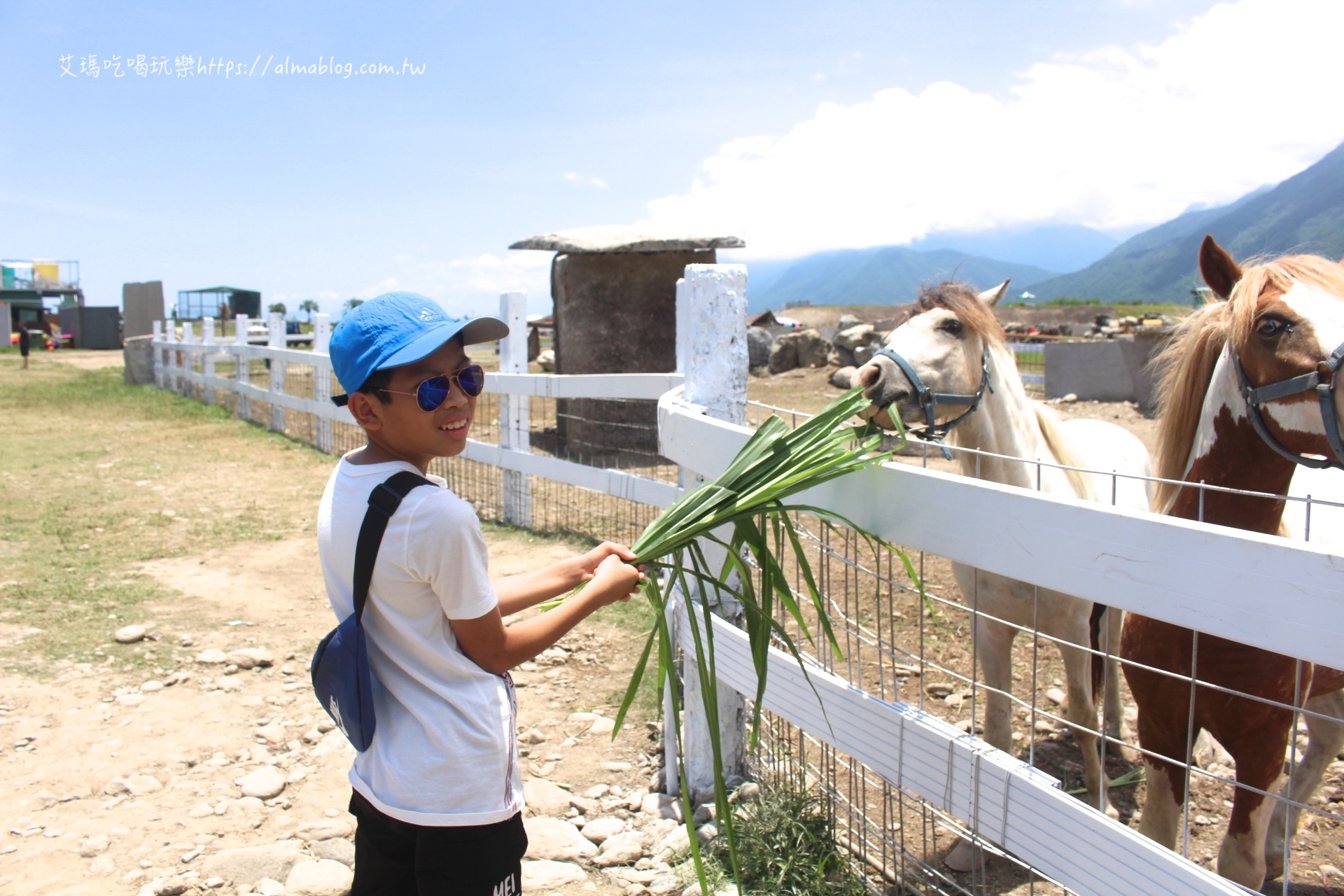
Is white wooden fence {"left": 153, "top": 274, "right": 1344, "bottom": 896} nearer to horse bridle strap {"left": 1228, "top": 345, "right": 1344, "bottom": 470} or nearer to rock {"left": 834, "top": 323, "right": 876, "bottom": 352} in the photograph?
horse bridle strap {"left": 1228, "top": 345, "right": 1344, "bottom": 470}

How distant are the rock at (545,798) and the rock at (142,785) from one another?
131cm

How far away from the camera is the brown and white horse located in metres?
1.99

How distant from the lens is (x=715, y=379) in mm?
2768

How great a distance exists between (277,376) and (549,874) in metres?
10.6

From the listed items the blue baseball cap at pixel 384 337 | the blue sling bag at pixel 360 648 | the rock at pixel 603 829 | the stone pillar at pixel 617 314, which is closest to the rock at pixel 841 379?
the stone pillar at pixel 617 314

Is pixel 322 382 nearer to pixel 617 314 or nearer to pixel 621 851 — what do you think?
pixel 617 314

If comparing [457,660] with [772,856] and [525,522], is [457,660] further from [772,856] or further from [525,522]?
[525,522]

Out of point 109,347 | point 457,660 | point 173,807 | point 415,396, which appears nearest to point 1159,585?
point 457,660

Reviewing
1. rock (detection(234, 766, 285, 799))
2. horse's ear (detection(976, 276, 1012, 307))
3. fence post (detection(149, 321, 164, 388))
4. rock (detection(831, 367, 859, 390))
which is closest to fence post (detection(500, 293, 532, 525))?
rock (detection(234, 766, 285, 799))

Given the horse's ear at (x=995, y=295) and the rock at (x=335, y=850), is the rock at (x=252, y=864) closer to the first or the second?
the rock at (x=335, y=850)

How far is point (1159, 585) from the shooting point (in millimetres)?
1331

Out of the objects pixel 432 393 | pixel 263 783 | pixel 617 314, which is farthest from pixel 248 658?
pixel 617 314

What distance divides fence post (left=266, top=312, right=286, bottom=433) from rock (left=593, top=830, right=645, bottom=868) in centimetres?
1013

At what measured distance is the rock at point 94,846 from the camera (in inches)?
105
